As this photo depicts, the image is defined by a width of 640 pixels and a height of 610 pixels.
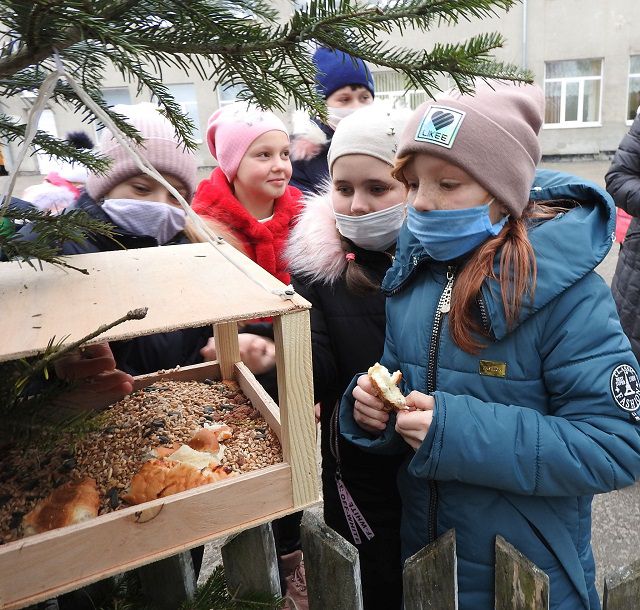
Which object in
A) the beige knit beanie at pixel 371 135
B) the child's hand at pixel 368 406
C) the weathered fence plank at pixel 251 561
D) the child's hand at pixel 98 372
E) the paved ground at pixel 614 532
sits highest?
the beige knit beanie at pixel 371 135

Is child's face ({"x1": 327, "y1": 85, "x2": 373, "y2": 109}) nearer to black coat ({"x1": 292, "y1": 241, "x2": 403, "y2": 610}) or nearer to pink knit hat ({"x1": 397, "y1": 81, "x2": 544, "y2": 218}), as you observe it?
black coat ({"x1": 292, "y1": 241, "x2": 403, "y2": 610})

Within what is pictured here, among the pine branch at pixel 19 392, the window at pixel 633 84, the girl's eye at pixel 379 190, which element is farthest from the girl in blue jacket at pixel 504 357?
the window at pixel 633 84

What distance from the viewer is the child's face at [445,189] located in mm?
1101

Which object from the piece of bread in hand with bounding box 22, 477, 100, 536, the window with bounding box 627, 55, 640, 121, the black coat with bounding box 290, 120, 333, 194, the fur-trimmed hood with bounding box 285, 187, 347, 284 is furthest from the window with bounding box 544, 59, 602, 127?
the piece of bread in hand with bounding box 22, 477, 100, 536

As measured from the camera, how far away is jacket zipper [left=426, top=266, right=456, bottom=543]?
3.66 feet

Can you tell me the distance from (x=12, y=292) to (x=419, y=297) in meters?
0.78

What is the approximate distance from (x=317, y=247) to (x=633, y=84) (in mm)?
15482

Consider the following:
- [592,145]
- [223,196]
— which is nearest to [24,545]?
[223,196]

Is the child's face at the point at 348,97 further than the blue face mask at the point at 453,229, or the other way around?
the child's face at the point at 348,97

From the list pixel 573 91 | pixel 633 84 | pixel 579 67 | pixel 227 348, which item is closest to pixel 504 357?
pixel 227 348

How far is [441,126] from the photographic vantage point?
107 centimetres

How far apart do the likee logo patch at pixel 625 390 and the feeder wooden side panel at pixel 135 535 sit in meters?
0.61

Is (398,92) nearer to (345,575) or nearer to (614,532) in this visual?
(345,575)

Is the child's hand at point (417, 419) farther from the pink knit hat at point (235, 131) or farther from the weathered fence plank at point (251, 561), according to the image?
the pink knit hat at point (235, 131)
